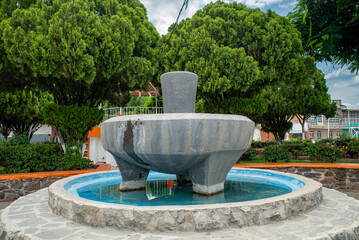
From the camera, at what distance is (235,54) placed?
10203mm

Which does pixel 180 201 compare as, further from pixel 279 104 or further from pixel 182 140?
pixel 279 104

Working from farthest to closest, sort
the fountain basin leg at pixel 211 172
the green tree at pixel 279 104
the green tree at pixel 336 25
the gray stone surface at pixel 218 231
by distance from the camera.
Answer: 1. the green tree at pixel 279 104
2. the green tree at pixel 336 25
3. the fountain basin leg at pixel 211 172
4. the gray stone surface at pixel 218 231

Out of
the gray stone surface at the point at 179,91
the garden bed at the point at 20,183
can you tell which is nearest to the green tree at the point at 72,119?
the garden bed at the point at 20,183

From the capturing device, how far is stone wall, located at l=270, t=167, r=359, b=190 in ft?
25.9

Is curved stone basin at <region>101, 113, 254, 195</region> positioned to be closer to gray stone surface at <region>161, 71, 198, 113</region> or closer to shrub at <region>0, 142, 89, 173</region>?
gray stone surface at <region>161, 71, 198, 113</region>

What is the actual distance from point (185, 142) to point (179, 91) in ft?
4.36

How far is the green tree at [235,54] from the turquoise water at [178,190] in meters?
4.76

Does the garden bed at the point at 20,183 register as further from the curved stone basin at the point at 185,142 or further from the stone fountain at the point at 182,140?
the curved stone basin at the point at 185,142

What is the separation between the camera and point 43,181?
7.43 metres

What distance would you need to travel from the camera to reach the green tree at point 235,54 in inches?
402

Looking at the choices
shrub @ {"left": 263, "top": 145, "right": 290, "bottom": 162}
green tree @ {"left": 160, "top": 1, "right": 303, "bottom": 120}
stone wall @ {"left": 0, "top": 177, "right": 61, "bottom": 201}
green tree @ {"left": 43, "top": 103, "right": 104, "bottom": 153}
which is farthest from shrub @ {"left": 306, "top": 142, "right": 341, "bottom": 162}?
stone wall @ {"left": 0, "top": 177, "right": 61, "bottom": 201}

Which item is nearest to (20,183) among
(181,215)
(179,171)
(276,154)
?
(179,171)

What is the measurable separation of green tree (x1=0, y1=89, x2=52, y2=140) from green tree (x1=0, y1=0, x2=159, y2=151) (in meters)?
5.89

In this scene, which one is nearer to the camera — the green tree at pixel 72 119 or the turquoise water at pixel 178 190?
the turquoise water at pixel 178 190
